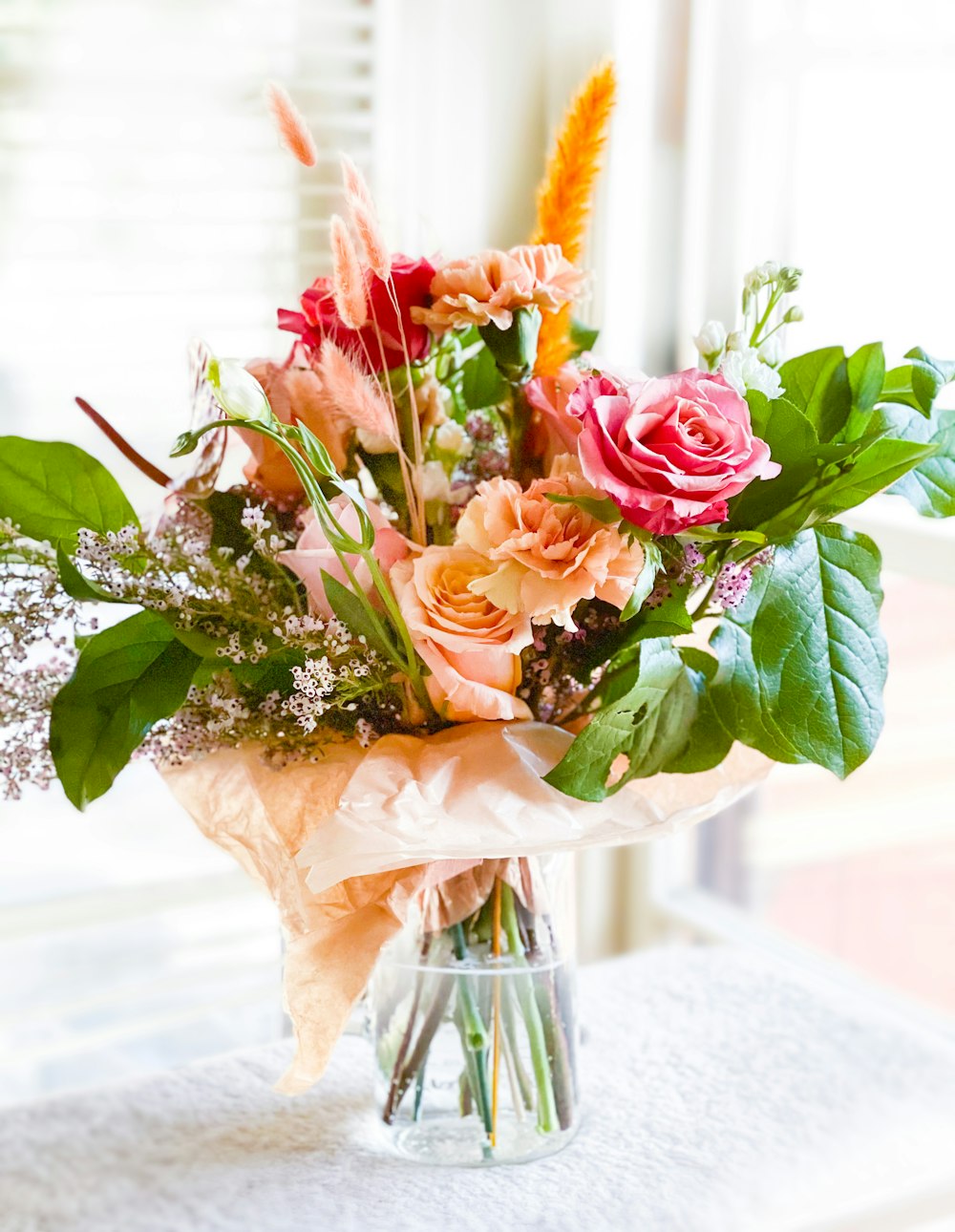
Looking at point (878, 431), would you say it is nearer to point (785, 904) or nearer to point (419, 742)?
point (419, 742)

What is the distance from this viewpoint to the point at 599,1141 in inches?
37.5

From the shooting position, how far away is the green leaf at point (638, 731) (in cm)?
74

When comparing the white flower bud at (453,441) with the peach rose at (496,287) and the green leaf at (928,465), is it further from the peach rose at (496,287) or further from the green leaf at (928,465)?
the green leaf at (928,465)

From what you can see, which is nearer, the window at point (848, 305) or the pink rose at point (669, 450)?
the pink rose at point (669, 450)

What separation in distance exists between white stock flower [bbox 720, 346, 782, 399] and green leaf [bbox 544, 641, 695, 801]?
15 centimetres

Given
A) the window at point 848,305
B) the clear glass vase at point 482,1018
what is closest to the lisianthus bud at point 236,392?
the clear glass vase at point 482,1018

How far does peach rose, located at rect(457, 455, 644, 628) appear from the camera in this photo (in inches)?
26.9

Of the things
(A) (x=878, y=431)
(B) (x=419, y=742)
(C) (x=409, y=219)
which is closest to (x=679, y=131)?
(C) (x=409, y=219)

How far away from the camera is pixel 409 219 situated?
5.18 feet

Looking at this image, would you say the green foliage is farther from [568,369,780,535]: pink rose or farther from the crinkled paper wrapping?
the crinkled paper wrapping

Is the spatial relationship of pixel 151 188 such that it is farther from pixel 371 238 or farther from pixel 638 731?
pixel 638 731

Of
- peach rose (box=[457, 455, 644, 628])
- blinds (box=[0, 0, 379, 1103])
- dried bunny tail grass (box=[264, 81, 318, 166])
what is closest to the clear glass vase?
peach rose (box=[457, 455, 644, 628])

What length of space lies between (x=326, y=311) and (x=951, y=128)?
29.5 inches

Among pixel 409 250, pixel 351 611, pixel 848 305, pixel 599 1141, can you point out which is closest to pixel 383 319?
pixel 351 611
